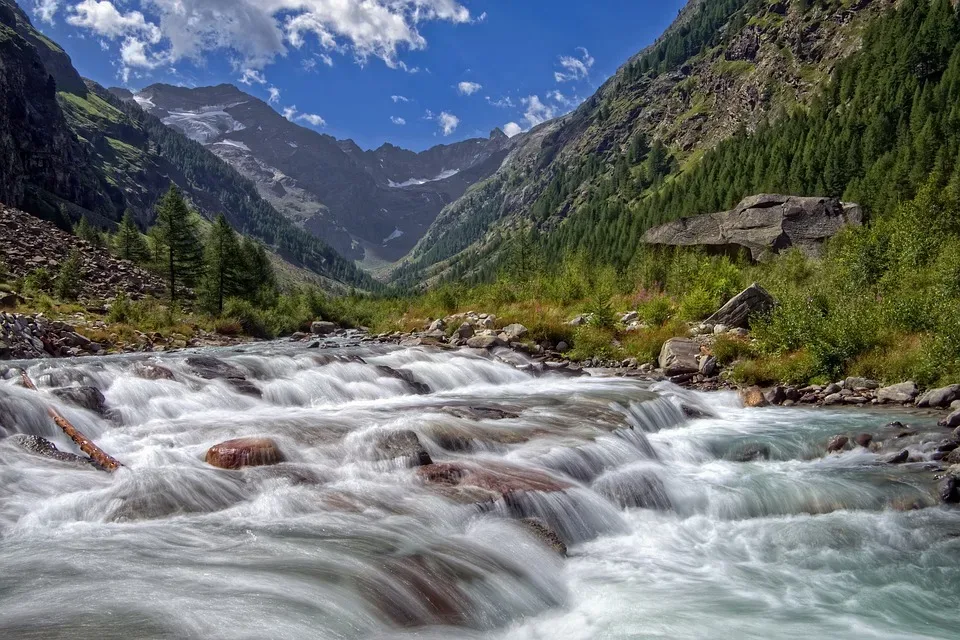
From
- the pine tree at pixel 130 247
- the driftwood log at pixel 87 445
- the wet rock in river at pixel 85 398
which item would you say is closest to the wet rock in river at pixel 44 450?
the driftwood log at pixel 87 445

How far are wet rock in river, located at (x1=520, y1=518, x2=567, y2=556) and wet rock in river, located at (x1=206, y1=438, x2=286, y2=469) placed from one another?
4974mm

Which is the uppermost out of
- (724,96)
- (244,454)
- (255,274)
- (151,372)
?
(724,96)

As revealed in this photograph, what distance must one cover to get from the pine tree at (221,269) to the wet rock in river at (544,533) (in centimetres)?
4648

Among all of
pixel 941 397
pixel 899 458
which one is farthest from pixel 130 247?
pixel 941 397

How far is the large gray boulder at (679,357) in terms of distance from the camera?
2292 cm

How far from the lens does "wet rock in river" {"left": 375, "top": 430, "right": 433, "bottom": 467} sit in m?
10.3

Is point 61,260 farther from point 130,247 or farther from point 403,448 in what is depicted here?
point 403,448

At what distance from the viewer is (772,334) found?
2198 cm

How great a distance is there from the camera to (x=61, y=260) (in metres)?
44.2

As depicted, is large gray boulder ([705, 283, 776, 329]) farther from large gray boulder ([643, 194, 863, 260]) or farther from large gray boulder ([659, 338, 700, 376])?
large gray boulder ([643, 194, 863, 260])

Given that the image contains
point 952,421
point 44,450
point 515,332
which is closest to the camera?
point 44,450

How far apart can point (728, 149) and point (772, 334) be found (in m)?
108

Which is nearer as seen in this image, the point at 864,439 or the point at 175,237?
the point at 864,439

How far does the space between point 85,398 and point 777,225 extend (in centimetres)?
6051
